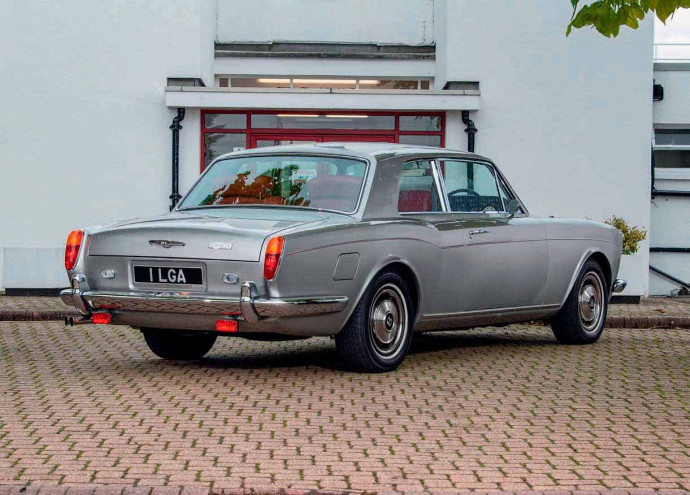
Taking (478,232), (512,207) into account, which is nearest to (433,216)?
(478,232)

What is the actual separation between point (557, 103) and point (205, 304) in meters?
13.2

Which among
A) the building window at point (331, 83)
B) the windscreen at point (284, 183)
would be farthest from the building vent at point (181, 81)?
the windscreen at point (284, 183)

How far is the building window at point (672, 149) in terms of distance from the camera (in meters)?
21.2

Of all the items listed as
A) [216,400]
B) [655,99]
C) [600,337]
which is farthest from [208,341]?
[655,99]

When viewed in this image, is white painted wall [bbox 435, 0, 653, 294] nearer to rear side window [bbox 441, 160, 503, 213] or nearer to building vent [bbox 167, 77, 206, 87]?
building vent [bbox 167, 77, 206, 87]

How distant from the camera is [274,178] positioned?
905cm

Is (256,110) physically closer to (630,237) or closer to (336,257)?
(630,237)

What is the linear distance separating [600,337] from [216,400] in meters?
5.68

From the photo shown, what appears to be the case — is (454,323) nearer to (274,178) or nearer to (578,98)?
(274,178)

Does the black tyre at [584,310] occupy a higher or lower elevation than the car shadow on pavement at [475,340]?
higher

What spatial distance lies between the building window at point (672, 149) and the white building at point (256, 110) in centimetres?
149

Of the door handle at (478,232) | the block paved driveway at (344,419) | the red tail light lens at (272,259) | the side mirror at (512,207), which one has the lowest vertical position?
the block paved driveway at (344,419)

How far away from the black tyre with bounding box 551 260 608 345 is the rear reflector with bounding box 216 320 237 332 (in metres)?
4.02

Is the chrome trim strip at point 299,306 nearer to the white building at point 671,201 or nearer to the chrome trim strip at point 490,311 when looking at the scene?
the chrome trim strip at point 490,311
